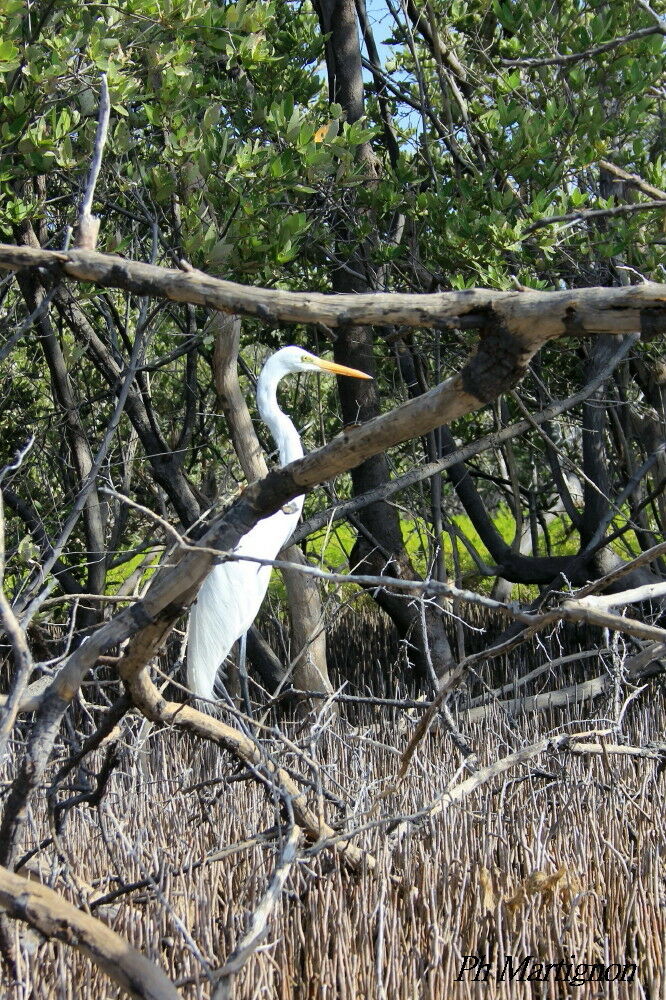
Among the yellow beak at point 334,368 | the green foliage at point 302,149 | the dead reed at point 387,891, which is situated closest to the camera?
the dead reed at point 387,891

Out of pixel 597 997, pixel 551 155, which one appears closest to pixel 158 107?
pixel 551 155

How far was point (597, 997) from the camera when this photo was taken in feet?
6.49

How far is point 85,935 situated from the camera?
1353 mm

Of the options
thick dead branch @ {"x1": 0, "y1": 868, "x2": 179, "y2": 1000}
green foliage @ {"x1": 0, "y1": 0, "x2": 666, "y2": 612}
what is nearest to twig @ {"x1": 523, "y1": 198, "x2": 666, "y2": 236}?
green foliage @ {"x1": 0, "y1": 0, "x2": 666, "y2": 612}

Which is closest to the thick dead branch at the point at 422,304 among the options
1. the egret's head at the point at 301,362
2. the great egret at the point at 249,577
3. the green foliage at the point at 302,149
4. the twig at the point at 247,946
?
the twig at the point at 247,946

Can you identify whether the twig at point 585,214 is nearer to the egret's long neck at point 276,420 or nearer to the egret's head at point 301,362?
the egret's head at point 301,362

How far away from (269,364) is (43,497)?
213cm

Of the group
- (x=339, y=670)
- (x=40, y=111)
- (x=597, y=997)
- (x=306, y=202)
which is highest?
(x=306, y=202)

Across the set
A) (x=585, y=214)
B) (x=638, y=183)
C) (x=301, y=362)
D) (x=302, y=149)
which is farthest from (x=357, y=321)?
(x=301, y=362)

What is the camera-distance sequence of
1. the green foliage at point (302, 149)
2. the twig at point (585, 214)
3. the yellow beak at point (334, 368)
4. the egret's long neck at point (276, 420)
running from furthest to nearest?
the yellow beak at point (334, 368) → the egret's long neck at point (276, 420) → the twig at point (585, 214) → the green foliage at point (302, 149)

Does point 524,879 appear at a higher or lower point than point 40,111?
lower

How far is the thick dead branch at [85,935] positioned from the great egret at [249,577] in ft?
9.37

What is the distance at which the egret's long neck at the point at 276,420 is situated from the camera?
14.0 feet

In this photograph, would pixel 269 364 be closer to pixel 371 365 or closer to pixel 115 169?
pixel 371 365
